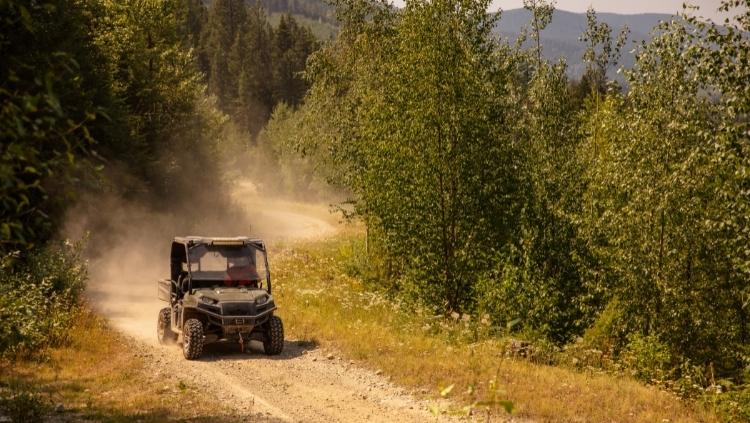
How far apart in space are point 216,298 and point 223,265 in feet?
5.15

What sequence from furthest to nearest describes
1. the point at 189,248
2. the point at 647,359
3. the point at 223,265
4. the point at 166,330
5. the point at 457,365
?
1. the point at 647,359
2. the point at 166,330
3. the point at 223,265
4. the point at 189,248
5. the point at 457,365

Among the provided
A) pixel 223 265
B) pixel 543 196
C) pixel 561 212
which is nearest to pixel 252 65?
pixel 543 196

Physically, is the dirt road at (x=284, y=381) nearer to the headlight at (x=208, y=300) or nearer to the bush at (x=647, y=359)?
the headlight at (x=208, y=300)

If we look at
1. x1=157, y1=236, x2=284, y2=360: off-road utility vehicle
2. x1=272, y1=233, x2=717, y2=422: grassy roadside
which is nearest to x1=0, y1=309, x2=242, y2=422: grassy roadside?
x1=157, y1=236, x2=284, y2=360: off-road utility vehicle

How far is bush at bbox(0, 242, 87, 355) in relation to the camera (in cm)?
1458

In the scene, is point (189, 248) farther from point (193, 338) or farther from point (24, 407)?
point (24, 407)

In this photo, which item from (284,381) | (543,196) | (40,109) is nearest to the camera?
(40,109)

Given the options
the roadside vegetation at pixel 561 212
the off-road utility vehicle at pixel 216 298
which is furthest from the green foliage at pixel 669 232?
the off-road utility vehicle at pixel 216 298

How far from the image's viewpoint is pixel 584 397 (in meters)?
12.9

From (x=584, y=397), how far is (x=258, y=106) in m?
104

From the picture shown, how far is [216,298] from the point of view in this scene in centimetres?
1540

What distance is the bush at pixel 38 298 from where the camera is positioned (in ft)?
47.8

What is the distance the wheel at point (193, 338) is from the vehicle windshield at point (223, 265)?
4.82ft

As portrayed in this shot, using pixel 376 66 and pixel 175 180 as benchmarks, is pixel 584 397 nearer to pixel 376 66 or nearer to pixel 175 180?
pixel 376 66
